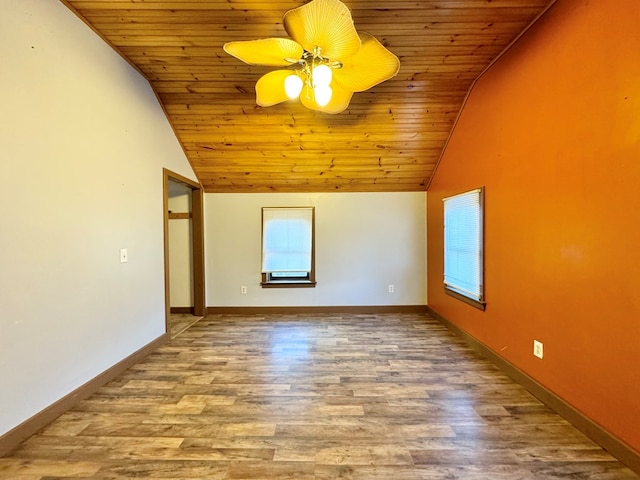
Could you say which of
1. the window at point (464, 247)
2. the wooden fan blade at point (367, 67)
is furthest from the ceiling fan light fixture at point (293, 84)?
the window at point (464, 247)

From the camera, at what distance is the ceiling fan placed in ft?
4.71

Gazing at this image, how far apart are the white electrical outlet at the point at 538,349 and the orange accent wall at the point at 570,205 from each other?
2.0 inches

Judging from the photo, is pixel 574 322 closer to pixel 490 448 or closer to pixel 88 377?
pixel 490 448

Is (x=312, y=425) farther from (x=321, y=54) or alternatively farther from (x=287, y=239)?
(x=287, y=239)

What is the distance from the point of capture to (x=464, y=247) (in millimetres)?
3275

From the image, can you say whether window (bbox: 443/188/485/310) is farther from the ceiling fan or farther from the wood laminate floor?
the ceiling fan

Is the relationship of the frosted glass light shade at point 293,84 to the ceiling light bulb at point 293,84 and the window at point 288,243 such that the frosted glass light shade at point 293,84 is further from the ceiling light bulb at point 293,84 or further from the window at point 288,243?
the window at point 288,243

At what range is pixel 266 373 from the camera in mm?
2551

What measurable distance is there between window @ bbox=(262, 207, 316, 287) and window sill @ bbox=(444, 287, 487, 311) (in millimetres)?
1943

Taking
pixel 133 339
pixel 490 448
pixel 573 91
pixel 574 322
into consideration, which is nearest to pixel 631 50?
pixel 573 91

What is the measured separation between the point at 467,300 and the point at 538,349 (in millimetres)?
1067

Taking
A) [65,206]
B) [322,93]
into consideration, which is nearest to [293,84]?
[322,93]

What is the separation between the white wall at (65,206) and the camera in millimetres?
1662

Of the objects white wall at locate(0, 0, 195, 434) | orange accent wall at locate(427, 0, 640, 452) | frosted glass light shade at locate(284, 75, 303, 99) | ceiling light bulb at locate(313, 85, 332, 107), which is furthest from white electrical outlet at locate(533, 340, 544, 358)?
white wall at locate(0, 0, 195, 434)
